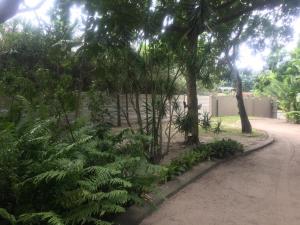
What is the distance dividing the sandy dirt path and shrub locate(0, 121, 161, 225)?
2.25 ft

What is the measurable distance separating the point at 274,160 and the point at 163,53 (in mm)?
4326

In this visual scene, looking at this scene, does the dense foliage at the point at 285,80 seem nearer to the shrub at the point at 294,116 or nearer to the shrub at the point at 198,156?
the shrub at the point at 294,116

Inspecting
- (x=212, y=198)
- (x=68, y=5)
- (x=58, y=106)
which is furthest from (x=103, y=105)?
(x=212, y=198)

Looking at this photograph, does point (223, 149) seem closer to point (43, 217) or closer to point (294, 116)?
point (43, 217)

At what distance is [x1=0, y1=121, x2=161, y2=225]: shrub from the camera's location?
12.3 feet

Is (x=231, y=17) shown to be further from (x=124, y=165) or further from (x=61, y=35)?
(x=124, y=165)

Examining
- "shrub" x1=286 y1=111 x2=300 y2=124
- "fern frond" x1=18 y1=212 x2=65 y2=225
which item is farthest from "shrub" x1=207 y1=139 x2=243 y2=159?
"shrub" x1=286 y1=111 x2=300 y2=124

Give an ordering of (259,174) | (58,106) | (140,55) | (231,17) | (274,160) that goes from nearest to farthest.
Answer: (58,106) → (140,55) → (259,174) → (274,160) → (231,17)

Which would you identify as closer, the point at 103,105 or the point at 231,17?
the point at 231,17

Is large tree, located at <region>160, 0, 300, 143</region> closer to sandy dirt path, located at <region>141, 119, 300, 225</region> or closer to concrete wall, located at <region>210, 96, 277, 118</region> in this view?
sandy dirt path, located at <region>141, 119, 300, 225</region>

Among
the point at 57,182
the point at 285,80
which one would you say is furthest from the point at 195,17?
the point at 285,80

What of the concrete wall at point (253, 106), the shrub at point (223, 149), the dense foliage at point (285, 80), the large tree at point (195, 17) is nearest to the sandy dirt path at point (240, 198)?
the shrub at point (223, 149)

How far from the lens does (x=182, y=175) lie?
6812 mm

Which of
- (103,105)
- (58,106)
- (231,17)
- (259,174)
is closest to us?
(58,106)
